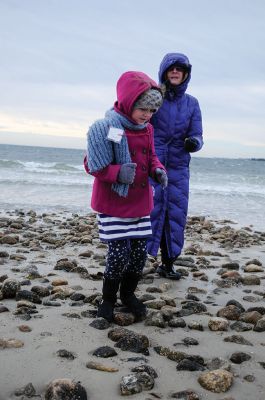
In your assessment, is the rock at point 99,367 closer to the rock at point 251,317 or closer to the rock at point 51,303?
the rock at point 51,303

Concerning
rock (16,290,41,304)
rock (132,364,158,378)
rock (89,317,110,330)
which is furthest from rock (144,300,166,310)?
rock (132,364,158,378)

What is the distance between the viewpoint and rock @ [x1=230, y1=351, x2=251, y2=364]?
2400mm

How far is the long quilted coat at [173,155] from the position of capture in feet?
13.9

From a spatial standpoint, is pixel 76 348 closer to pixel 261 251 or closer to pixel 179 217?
pixel 179 217

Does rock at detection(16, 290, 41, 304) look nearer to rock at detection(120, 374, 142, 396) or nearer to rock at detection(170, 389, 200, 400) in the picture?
rock at detection(120, 374, 142, 396)

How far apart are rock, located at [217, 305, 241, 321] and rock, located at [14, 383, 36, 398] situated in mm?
1583

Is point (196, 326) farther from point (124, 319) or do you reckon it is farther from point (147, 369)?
point (147, 369)

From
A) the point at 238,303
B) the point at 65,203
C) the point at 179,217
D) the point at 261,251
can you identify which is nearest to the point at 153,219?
the point at 179,217

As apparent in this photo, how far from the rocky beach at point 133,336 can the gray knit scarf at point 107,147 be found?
35.0 inches

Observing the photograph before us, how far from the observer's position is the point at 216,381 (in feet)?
6.89

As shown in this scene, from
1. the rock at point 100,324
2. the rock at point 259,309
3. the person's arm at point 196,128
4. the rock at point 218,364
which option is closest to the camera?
the rock at point 218,364

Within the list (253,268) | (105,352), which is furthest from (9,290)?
(253,268)

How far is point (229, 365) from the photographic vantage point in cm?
231

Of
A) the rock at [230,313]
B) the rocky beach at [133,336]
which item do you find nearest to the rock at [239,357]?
the rocky beach at [133,336]
